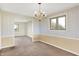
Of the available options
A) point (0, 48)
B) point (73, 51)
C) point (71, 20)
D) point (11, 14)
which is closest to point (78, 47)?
point (73, 51)

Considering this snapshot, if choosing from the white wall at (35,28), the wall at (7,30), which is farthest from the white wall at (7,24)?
the white wall at (35,28)

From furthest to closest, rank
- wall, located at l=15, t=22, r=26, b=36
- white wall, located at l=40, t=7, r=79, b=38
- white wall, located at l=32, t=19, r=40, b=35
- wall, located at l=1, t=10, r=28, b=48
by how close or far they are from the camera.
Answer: wall, located at l=15, t=22, r=26, b=36 < white wall, located at l=32, t=19, r=40, b=35 < wall, located at l=1, t=10, r=28, b=48 < white wall, located at l=40, t=7, r=79, b=38

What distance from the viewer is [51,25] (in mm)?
6684

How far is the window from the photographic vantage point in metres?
5.43

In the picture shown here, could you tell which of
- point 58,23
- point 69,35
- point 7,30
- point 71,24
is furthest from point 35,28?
point 71,24

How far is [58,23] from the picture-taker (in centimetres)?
602

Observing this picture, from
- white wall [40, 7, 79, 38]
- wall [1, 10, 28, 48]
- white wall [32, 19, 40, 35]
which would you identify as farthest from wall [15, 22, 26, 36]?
white wall [40, 7, 79, 38]

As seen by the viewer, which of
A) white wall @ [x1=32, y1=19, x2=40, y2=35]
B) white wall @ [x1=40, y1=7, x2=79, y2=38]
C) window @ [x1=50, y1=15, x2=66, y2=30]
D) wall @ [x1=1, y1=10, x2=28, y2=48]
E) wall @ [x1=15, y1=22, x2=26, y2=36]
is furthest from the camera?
wall @ [x1=15, y1=22, x2=26, y2=36]

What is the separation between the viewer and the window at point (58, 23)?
5.43 m

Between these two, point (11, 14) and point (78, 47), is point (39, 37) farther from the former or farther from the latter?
point (78, 47)

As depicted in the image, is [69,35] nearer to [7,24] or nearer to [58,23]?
[58,23]

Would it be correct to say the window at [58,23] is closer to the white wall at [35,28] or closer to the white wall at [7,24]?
the white wall at [35,28]

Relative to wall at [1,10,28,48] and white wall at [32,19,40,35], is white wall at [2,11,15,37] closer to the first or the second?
wall at [1,10,28,48]

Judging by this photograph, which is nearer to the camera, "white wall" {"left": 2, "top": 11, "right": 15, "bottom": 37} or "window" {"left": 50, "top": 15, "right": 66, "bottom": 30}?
"window" {"left": 50, "top": 15, "right": 66, "bottom": 30}
